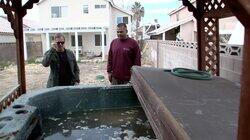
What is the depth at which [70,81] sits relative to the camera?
578 centimetres

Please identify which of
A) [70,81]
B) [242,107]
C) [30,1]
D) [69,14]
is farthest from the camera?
[69,14]

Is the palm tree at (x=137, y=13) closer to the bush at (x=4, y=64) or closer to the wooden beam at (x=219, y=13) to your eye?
the bush at (x=4, y=64)

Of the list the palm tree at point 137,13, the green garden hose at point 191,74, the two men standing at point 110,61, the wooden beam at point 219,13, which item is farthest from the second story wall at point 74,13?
the green garden hose at point 191,74

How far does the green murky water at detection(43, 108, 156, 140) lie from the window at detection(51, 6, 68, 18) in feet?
83.2

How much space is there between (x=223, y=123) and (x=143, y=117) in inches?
125

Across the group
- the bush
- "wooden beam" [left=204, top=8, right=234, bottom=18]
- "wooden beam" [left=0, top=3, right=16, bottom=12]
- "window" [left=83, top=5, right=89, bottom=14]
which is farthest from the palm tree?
"wooden beam" [left=0, top=3, right=16, bottom=12]

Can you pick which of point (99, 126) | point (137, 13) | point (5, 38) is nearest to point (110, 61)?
point (99, 126)

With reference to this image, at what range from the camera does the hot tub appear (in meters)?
4.23

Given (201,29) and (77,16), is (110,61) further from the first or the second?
(77,16)

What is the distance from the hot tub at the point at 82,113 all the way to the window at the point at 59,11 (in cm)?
2521

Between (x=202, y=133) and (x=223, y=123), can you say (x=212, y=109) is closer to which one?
(x=223, y=123)

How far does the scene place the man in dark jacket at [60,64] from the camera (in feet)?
17.1

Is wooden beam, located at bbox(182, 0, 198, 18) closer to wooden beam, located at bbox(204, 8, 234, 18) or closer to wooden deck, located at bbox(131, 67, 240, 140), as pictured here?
wooden beam, located at bbox(204, 8, 234, 18)

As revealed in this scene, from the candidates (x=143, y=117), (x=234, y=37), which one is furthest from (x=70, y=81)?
(x=234, y=37)
